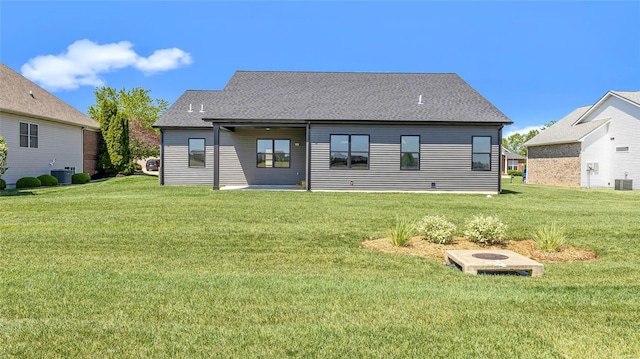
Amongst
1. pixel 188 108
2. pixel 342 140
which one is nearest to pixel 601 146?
pixel 342 140

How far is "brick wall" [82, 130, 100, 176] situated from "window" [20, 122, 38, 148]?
13.9 feet

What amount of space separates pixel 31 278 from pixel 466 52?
21.9m

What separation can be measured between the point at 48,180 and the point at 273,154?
11.3 m

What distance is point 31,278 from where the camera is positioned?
14.6 ft

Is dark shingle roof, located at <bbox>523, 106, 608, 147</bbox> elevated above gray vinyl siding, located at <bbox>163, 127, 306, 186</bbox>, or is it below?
above

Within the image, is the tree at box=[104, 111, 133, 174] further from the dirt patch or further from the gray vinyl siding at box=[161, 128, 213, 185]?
the dirt patch

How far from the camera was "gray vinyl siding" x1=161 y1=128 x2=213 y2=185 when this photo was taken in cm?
2025

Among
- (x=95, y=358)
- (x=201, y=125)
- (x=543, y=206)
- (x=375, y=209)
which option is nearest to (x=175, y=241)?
(x=95, y=358)

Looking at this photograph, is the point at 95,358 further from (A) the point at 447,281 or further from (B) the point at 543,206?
(B) the point at 543,206

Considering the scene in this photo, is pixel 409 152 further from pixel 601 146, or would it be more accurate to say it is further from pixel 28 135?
pixel 28 135

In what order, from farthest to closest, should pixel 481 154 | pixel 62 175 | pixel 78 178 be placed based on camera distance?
pixel 78 178 < pixel 62 175 < pixel 481 154

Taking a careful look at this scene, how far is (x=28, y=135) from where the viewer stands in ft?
64.2

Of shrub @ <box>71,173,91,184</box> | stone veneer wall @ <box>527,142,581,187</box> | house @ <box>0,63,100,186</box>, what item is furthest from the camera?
stone veneer wall @ <box>527,142,581,187</box>

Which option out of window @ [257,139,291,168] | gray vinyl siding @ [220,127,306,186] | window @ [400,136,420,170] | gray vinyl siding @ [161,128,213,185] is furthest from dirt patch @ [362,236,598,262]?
gray vinyl siding @ [161,128,213,185]
